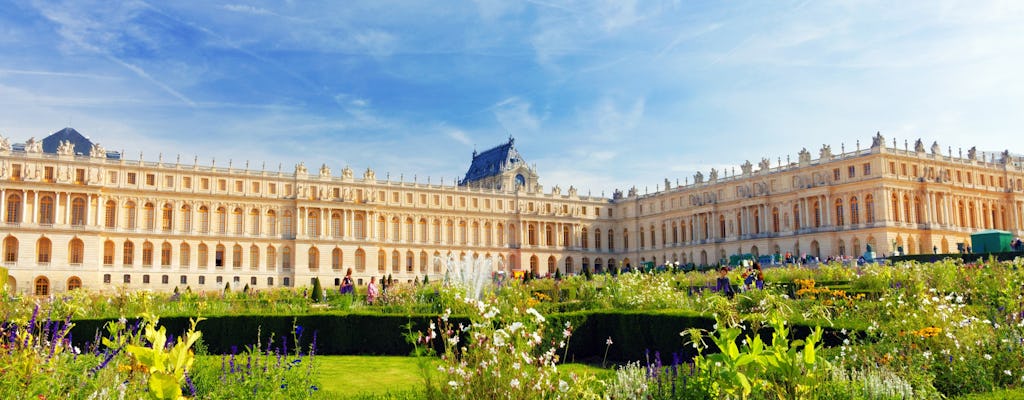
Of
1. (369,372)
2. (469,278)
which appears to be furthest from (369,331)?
(469,278)

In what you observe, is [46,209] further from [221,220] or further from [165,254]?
[221,220]

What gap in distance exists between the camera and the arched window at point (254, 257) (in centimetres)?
5900

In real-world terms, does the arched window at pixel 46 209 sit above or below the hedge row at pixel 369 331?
above

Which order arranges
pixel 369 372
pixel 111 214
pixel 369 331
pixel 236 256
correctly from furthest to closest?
1. pixel 236 256
2. pixel 111 214
3. pixel 369 331
4. pixel 369 372

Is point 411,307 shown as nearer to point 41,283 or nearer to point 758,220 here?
point 41,283

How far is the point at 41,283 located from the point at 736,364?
55185 millimetres

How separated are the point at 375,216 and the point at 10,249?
24290mm

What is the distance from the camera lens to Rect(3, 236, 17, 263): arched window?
5061 cm

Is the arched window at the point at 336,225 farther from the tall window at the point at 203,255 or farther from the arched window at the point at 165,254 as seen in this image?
the arched window at the point at 165,254

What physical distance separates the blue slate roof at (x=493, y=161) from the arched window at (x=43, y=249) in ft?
139

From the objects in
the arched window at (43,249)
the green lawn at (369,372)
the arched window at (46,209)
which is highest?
the arched window at (46,209)

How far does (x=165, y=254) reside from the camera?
5631cm

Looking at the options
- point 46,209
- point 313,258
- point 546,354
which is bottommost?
point 546,354

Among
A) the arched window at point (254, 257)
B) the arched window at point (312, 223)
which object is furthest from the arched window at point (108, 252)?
the arched window at point (312, 223)
